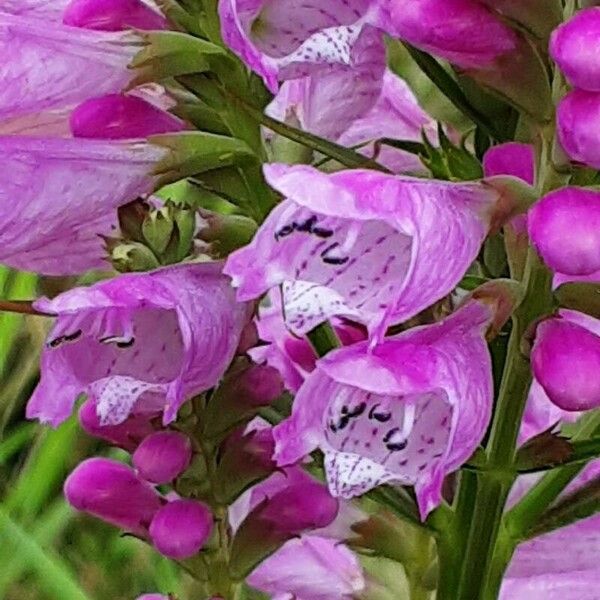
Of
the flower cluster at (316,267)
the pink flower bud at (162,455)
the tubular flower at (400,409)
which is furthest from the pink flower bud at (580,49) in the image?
the pink flower bud at (162,455)

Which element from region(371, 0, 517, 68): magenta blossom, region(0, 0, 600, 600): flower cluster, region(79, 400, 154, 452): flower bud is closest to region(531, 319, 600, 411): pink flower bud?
region(0, 0, 600, 600): flower cluster

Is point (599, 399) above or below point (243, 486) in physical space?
above

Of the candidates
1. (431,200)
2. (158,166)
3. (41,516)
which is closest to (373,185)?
(431,200)

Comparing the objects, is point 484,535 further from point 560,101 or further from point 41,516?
point 41,516

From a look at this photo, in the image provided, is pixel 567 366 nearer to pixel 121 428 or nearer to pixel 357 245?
pixel 357 245

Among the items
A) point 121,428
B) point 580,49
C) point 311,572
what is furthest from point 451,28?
point 311,572

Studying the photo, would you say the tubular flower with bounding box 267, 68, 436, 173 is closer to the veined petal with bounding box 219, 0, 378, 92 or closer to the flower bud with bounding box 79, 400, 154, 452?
the veined petal with bounding box 219, 0, 378, 92

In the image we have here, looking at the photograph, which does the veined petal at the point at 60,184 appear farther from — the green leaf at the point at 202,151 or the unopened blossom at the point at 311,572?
the unopened blossom at the point at 311,572
